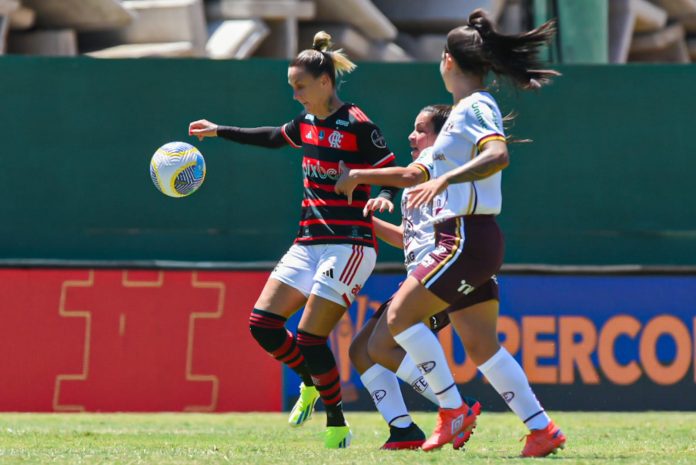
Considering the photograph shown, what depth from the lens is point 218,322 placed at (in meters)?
11.0

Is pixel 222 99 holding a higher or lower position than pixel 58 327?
higher

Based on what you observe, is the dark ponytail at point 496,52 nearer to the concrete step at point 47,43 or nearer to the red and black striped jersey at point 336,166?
the red and black striped jersey at point 336,166

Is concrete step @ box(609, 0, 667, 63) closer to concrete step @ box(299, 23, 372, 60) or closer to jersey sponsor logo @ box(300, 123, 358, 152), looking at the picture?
concrete step @ box(299, 23, 372, 60)

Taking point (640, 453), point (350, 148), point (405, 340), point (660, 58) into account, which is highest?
point (660, 58)

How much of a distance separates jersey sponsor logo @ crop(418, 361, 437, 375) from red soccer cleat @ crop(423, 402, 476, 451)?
20 centimetres

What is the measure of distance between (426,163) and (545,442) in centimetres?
148

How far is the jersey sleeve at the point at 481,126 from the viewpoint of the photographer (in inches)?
238

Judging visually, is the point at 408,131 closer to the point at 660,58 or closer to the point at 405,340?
the point at 405,340

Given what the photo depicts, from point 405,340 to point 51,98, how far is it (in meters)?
5.74

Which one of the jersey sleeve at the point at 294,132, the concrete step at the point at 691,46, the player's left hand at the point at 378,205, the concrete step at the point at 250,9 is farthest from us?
the concrete step at the point at 691,46

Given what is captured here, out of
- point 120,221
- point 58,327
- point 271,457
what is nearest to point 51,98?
point 120,221

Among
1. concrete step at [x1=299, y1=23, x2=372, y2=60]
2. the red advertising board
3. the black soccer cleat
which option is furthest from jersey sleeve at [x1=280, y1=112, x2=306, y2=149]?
concrete step at [x1=299, y1=23, x2=372, y2=60]

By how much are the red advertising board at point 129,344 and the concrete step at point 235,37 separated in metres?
6.42

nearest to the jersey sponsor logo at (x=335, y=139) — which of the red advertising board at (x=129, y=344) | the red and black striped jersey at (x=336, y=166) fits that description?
the red and black striped jersey at (x=336, y=166)
